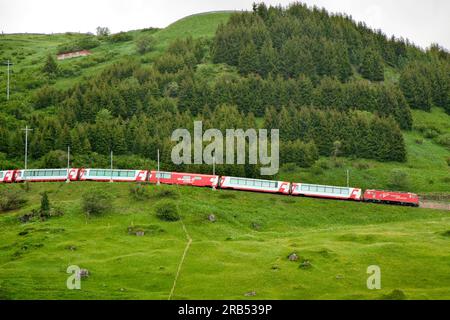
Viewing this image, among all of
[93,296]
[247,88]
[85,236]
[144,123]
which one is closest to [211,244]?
[85,236]

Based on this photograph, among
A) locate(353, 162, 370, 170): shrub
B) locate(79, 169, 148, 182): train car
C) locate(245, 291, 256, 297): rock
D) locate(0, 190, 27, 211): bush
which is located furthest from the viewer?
locate(353, 162, 370, 170): shrub

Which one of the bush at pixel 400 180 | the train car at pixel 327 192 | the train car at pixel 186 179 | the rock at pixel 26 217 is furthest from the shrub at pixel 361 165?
the rock at pixel 26 217

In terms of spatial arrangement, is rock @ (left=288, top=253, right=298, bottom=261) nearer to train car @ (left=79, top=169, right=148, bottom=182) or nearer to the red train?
the red train

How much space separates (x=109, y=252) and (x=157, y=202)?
22618mm

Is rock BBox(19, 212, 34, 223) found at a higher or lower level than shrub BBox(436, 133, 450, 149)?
lower

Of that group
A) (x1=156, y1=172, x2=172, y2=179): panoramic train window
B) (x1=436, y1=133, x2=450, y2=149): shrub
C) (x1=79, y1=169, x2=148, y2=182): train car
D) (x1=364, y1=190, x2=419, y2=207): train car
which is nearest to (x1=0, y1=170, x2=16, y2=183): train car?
(x1=79, y1=169, x2=148, y2=182): train car

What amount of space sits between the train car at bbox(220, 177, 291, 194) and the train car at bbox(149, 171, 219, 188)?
2.45m

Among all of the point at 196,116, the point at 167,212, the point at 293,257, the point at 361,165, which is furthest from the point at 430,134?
the point at 293,257

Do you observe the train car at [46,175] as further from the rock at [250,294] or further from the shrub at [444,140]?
the shrub at [444,140]

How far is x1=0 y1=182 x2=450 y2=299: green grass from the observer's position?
77562 millimetres

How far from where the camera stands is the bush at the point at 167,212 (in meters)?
110

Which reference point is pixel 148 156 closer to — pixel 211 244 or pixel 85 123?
pixel 85 123

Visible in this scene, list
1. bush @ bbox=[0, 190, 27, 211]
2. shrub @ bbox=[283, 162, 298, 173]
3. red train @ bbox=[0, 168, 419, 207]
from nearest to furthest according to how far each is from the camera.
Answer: bush @ bbox=[0, 190, 27, 211], red train @ bbox=[0, 168, 419, 207], shrub @ bbox=[283, 162, 298, 173]

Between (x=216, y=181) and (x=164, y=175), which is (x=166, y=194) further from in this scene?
(x=216, y=181)
